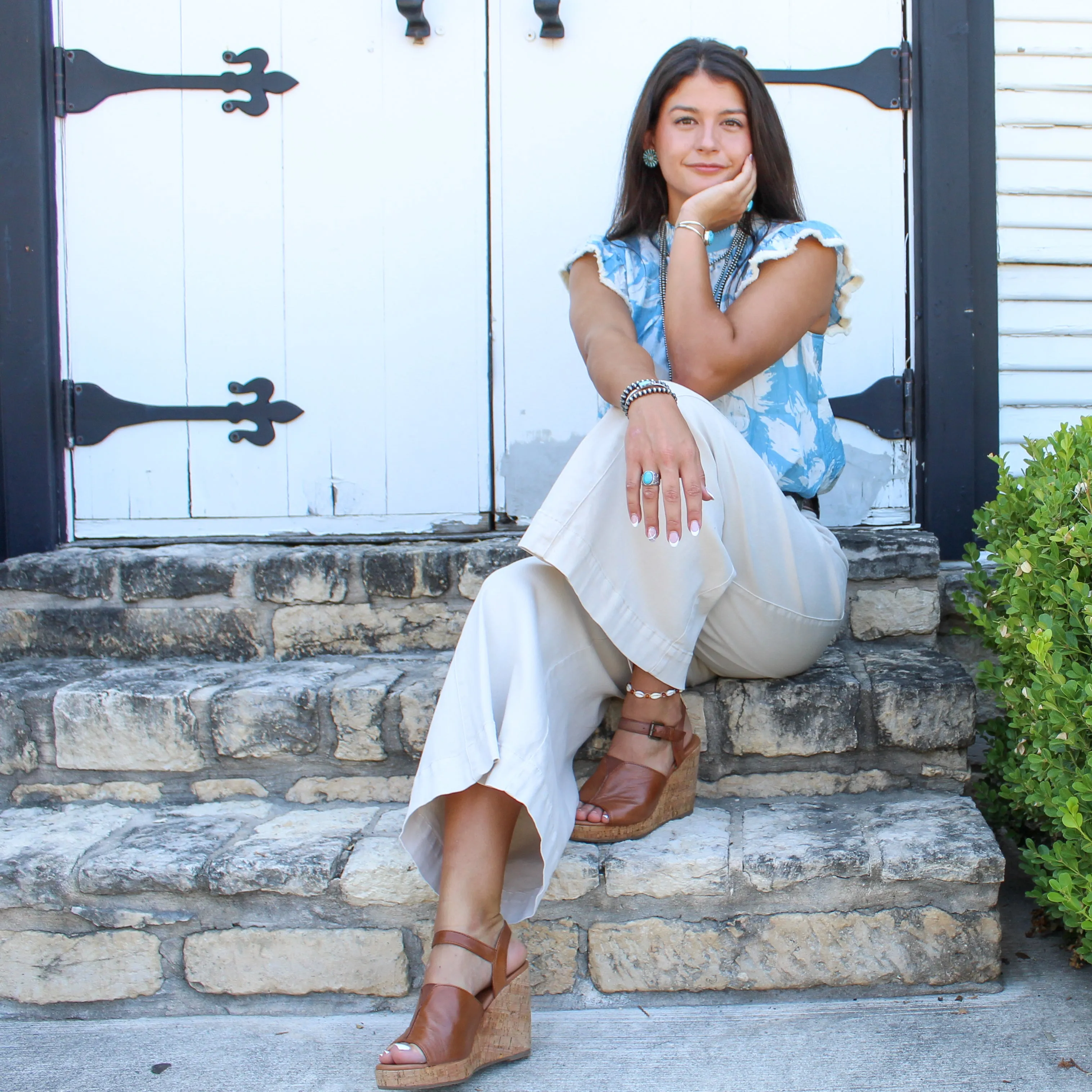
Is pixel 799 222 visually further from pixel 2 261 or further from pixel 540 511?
pixel 2 261

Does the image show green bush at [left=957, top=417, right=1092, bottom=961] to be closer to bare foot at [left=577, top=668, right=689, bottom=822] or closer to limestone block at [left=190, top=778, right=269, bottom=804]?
bare foot at [left=577, top=668, right=689, bottom=822]

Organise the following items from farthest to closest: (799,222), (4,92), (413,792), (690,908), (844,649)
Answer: (4,92) < (844,649) < (799,222) < (690,908) < (413,792)

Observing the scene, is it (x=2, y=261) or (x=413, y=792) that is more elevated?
(x=2, y=261)

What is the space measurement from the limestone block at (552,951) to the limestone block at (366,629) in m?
0.83

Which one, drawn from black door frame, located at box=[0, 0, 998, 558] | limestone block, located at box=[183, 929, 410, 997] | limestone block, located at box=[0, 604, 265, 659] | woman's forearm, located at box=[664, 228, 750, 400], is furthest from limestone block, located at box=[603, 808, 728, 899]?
black door frame, located at box=[0, 0, 998, 558]

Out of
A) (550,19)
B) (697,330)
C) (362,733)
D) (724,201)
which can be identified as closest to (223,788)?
(362,733)

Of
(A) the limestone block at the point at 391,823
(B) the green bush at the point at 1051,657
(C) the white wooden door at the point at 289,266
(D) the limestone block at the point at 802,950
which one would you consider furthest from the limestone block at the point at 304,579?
(B) the green bush at the point at 1051,657

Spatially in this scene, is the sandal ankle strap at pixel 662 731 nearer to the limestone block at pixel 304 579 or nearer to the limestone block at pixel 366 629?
the limestone block at pixel 366 629

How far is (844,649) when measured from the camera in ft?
6.62

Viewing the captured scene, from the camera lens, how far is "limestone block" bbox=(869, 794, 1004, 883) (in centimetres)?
143

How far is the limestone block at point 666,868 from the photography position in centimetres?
146

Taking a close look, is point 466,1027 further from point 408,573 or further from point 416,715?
point 408,573

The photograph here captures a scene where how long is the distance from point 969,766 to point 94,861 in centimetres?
Answer: 167

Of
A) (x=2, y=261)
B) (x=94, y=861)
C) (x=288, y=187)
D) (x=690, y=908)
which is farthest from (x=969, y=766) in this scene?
(x=2, y=261)
